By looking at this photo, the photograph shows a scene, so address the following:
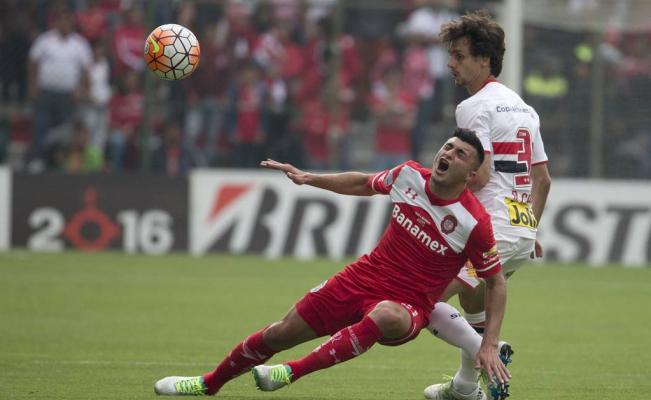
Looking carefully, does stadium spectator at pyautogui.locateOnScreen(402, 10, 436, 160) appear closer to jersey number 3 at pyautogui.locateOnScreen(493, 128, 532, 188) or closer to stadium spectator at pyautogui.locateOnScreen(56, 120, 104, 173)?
stadium spectator at pyautogui.locateOnScreen(56, 120, 104, 173)

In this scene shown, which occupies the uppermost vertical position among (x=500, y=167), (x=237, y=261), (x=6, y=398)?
(x=500, y=167)

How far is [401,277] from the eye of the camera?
750cm

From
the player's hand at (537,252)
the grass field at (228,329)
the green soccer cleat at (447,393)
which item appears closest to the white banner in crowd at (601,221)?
the grass field at (228,329)

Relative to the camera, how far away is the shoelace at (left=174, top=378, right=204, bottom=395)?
25.7 ft

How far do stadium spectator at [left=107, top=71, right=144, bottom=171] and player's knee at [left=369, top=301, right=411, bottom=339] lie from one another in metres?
13.1

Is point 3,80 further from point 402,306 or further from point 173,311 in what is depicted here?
point 402,306

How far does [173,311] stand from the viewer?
516 inches

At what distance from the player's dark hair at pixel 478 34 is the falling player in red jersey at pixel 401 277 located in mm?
734

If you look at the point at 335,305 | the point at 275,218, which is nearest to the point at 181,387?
the point at 335,305

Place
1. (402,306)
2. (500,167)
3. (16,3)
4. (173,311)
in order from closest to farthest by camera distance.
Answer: (402,306)
(500,167)
(173,311)
(16,3)

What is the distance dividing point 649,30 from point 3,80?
10.5 meters

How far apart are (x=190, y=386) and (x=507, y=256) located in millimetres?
2146

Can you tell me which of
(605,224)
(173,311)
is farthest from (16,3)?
(605,224)

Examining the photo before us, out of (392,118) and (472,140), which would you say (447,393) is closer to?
(472,140)
